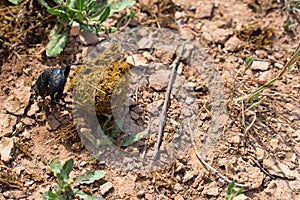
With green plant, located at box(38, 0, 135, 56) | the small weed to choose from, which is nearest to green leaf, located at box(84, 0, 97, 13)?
green plant, located at box(38, 0, 135, 56)

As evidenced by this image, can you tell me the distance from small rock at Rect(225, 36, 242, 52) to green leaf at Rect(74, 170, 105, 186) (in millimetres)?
1717

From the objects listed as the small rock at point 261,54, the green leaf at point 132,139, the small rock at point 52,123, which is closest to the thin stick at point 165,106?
the green leaf at point 132,139

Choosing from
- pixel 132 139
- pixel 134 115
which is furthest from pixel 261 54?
pixel 132 139

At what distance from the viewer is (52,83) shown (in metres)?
3.84

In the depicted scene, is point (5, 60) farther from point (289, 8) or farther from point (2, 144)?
point (289, 8)

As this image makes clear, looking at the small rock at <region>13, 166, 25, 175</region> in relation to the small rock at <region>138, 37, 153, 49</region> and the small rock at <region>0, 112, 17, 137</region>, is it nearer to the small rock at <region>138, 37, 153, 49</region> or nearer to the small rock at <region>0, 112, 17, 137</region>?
the small rock at <region>0, 112, 17, 137</region>

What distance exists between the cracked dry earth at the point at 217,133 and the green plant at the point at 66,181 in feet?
0.28

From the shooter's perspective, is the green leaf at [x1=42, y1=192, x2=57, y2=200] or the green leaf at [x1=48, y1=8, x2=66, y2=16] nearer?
the green leaf at [x1=42, y1=192, x2=57, y2=200]

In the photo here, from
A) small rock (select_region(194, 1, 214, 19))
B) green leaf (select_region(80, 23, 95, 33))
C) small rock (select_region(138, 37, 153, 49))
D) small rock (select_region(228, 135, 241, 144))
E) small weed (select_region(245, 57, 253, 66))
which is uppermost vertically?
green leaf (select_region(80, 23, 95, 33))

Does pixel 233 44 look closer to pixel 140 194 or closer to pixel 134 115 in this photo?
pixel 134 115

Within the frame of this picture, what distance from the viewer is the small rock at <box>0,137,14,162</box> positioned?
374 centimetres

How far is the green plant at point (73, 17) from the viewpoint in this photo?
13.7 ft

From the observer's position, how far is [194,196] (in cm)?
368

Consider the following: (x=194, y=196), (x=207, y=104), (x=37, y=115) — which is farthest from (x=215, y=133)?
(x=37, y=115)
